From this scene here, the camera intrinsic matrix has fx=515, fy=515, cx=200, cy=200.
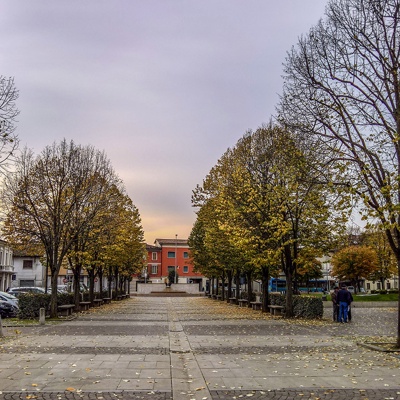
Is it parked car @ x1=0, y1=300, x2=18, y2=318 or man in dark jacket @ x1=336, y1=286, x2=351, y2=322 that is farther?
parked car @ x1=0, y1=300, x2=18, y2=318

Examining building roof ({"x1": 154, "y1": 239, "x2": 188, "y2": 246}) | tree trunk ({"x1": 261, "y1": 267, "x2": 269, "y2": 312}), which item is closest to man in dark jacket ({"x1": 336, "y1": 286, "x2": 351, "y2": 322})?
tree trunk ({"x1": 261, "y1": 267, "x2": 269, "y2": 312})

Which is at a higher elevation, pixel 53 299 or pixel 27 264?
pixel 27 264

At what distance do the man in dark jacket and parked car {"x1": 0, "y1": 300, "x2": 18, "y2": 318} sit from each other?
16961 mm

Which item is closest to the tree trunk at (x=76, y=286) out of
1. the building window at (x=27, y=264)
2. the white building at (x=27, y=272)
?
the white building at (x=27, y=272)

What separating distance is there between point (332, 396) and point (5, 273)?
6809 cm

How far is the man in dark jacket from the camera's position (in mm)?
22906

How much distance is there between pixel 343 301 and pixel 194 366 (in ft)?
45.6

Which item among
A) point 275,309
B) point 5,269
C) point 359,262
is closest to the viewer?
point 275,309

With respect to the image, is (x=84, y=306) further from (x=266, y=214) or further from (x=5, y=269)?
(x=5, y=269)

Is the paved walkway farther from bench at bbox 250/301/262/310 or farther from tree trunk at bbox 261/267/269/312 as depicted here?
bench at bbox 250/301/262/310

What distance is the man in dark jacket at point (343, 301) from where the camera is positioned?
2291 cm

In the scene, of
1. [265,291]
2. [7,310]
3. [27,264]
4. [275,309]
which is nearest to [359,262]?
[265,291]

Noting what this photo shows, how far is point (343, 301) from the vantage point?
23.1 meters

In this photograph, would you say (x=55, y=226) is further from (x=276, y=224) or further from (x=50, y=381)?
(x=50, y=381)
